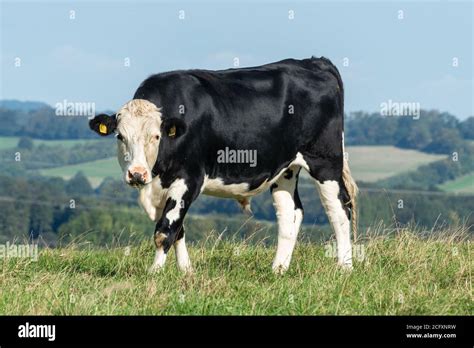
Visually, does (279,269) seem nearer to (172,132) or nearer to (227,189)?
(227,189)

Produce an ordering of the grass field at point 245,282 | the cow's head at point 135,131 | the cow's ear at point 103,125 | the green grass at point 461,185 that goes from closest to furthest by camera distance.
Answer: the grass field at point 245,282 < the cow's head at point 135,131 < the cow's ear at point 103,125 < the green grass at point 461,185

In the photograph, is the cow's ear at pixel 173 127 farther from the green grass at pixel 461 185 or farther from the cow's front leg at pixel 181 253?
the green grass at pixel 461 185

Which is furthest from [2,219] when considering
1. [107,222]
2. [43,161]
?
[43,161]

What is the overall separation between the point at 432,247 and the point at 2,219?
121 meters

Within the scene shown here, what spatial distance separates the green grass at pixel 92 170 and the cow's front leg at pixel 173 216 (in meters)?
143

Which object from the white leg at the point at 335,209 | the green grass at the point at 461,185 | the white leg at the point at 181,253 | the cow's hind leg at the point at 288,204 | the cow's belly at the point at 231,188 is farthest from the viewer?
the green grass at the point at 461,185

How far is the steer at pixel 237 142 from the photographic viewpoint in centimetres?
1123

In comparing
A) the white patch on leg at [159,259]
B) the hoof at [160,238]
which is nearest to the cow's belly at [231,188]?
the hoof at [160,238]

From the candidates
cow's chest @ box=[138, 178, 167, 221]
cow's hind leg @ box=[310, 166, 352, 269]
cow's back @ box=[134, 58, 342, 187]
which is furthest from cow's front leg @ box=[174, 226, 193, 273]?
cow's hind leg @ box=[310, 166, 352, 269]


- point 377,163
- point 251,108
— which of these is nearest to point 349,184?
point 251,108

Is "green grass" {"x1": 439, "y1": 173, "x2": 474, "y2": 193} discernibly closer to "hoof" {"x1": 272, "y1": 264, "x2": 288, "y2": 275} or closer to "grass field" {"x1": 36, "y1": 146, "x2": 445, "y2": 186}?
"grass field" {"x1": 36, "y1": 146, "x2": 445, "y2": 186}

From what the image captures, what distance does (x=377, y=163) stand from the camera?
188375 millimetres

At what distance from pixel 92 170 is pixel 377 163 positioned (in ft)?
175
